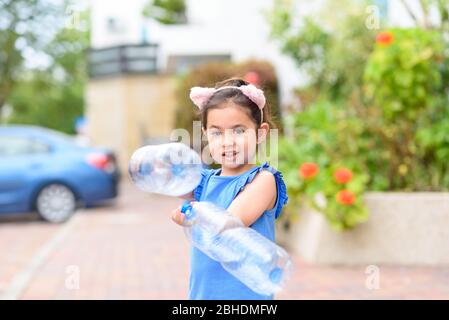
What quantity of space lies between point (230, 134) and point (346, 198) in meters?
4.49

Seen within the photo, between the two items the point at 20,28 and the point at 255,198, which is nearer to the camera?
the point at 255,198

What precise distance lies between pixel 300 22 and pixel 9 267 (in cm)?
669

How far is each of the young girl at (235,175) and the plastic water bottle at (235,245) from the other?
Result: 0.42ft

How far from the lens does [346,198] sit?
23.7ft

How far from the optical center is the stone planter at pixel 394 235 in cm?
736

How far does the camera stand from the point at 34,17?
23219 mm

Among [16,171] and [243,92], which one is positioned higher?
[243,92]

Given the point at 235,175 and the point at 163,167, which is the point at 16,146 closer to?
the point at 235,175

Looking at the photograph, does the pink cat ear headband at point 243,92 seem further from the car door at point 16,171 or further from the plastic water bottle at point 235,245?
the car door at point 16,171

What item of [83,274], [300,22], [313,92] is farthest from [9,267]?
[300,22]

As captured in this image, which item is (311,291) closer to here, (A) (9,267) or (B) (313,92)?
(A) (9,267)

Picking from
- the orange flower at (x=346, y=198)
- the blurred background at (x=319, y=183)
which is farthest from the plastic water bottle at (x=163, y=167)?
the orange flower at (x=346, y=198)

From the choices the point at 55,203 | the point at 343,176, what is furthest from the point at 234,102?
the point at 55,203

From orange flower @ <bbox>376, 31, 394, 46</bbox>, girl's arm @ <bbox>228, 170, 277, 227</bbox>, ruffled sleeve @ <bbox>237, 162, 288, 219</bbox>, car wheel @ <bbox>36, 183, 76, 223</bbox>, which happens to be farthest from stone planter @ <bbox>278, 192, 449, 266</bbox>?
car wheel @ <bbox>36, 183, 76, 223</bbox>
